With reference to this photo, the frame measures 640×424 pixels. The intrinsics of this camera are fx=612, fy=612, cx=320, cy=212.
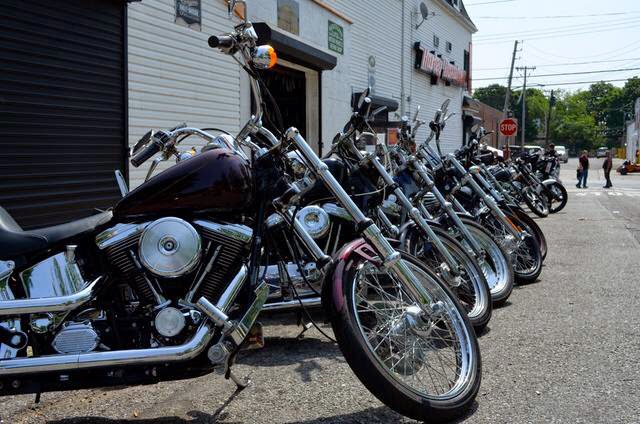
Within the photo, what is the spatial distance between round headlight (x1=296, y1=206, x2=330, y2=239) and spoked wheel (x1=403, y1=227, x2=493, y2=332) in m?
0.64

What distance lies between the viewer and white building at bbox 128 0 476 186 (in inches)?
340

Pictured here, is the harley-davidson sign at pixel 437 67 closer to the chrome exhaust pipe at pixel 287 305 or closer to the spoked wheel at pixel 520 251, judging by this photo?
the spoked wheel at pixel 520 251

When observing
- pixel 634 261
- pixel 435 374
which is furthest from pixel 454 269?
pixel 634 261

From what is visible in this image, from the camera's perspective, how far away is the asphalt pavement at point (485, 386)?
3.26 metres

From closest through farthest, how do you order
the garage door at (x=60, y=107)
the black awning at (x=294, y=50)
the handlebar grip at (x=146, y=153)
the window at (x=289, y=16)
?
the handlebar grip at (x=146, y=153), the garage door at (x=60, y=107), the black awning at (x=294, y=50), the window at (x=289, y=16)

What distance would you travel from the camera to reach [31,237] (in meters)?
2.87

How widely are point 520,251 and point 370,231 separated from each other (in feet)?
13.3

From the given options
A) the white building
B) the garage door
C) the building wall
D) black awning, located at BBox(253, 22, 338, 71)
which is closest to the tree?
the building wall

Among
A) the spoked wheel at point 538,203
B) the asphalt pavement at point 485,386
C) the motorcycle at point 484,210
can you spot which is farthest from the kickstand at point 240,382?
the spoked wheel at point 538,203

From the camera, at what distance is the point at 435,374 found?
3.19 meters

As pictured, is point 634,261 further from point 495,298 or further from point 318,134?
point 318,134

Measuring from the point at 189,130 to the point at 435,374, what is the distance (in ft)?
7.08

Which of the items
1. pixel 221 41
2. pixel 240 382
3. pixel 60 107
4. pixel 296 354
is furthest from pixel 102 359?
pixel 60 107

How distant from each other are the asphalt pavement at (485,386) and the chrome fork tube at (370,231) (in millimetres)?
673
